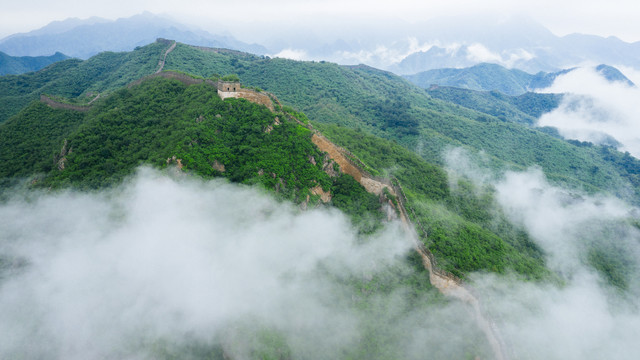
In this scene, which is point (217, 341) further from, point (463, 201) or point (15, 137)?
point (15, 137)

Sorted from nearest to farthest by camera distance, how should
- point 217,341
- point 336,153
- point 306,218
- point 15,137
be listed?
point 217,341 < point 306,218 < point 336,153 < point 15,137

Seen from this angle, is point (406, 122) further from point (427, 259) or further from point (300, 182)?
point (427, 259)

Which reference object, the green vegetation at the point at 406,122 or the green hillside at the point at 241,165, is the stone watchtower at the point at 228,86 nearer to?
the green hillside at the point at 241,165

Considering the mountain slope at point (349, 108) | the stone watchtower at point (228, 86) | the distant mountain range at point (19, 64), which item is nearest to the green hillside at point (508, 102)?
the mountain slope at point (349, 108)

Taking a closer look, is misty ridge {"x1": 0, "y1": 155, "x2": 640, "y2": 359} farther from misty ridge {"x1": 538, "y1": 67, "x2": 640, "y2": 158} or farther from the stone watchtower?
misty ridge {"x1": 538, "y1": 67, "x2": 640, "y2": 158}

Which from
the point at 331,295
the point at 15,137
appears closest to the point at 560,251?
the point at 331,295

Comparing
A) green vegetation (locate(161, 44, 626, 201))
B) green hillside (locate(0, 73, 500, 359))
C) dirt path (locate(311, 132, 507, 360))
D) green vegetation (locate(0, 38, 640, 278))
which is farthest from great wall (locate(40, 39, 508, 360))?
green vegetation (locate(161, 44, 626, 201))

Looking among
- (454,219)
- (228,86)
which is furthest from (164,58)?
(454,219)

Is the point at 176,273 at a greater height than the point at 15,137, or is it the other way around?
the point at 15,137
